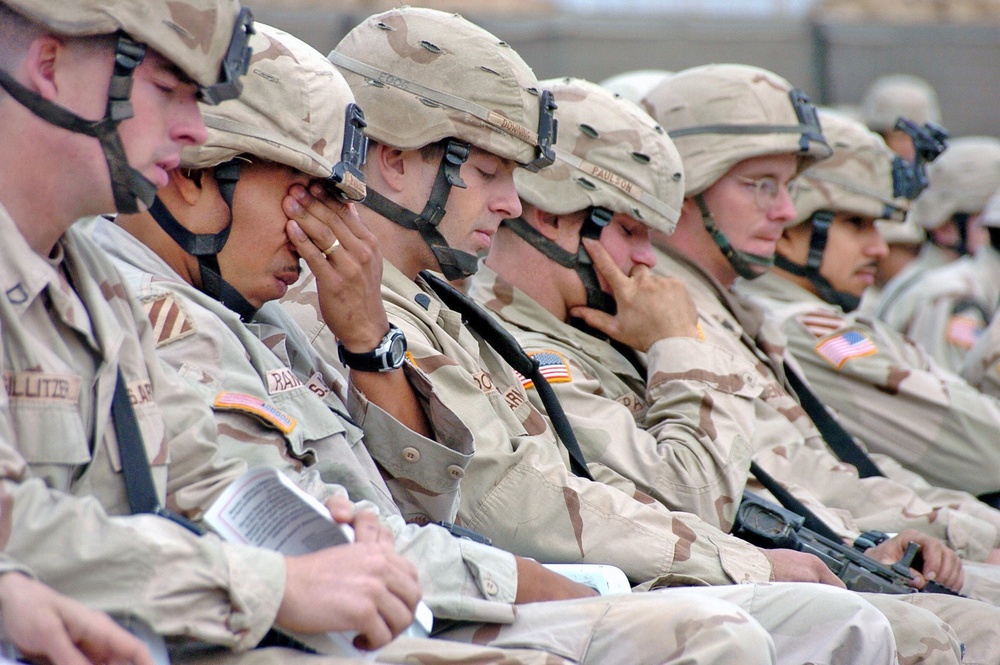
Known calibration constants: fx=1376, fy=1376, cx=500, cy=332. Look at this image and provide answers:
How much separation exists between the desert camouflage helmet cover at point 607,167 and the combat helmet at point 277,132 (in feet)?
4.43

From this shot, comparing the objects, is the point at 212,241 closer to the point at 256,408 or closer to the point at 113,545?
the point at 256,408

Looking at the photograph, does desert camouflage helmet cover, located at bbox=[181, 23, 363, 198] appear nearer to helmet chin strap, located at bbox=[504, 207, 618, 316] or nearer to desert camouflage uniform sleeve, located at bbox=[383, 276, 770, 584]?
desert camouflage uniform sleeve, located at bbox=[383, 276, 770, 584]

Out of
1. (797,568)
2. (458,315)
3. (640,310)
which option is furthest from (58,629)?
(640,310)

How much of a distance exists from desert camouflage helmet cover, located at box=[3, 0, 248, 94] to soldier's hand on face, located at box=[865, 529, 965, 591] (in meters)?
2.82

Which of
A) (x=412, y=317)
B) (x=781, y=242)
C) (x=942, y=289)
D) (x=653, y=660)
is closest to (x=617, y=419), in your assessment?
(x=412, y=317)

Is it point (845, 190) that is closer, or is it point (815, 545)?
point (815, 545)

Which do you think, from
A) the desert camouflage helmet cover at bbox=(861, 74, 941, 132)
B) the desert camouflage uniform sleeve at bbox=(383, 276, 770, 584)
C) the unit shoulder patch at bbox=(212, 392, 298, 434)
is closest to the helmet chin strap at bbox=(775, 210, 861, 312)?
the desert camouflage uniform sleeve at bbox=(383, 276, 770, 584)

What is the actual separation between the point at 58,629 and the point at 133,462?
0.42 meters

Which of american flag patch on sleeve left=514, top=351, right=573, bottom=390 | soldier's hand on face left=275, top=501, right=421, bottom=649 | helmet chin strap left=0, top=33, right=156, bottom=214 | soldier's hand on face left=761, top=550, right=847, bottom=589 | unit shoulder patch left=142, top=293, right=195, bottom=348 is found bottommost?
soldier's hand on face left=761, top=550, right=847, bottom=589

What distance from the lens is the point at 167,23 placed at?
2.36 metres

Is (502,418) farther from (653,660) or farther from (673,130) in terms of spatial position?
(673,130)

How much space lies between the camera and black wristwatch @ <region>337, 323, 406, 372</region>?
3.15 meters

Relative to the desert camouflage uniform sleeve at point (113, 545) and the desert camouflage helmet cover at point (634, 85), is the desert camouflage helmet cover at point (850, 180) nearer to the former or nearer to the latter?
the desert camouflage helmet cover at point (634, 85)

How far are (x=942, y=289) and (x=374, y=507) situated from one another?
6046 millimetres
